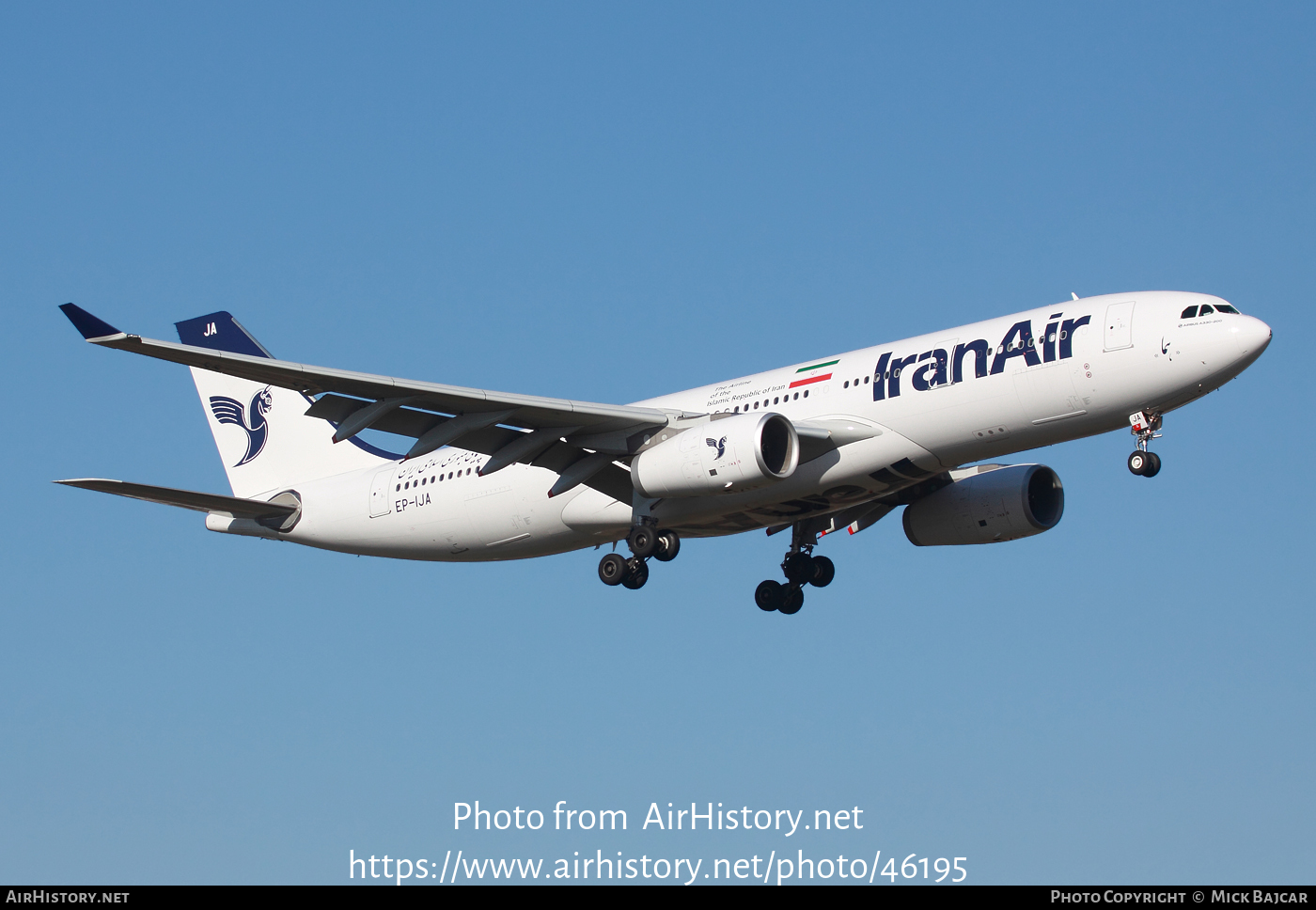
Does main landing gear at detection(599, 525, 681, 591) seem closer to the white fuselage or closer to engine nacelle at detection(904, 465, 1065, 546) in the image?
the white fuselage

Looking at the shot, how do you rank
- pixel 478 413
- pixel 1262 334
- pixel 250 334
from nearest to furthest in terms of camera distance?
pixel 1262 334 < pixel 478 413 < pixel 250 334

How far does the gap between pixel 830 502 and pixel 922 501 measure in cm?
432

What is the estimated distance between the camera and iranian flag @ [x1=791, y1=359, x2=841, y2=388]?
1232 inches

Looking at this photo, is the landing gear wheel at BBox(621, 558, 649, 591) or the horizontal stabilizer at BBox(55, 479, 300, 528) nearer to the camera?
the horizontal stabilizer at BBox(55, 479, 300, 528)

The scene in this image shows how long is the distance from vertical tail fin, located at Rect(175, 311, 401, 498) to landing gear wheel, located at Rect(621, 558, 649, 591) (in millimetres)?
8150

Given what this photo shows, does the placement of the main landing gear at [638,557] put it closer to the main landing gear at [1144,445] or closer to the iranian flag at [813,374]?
the iranian flag at [813,374]

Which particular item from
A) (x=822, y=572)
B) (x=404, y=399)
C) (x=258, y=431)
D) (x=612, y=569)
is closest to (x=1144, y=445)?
(x=822, y=572)

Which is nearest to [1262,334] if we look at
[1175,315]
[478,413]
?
[1175,315]

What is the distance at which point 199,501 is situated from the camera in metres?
34.5

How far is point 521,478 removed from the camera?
33.7 metres

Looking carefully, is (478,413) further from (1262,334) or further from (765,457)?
(1262,334)

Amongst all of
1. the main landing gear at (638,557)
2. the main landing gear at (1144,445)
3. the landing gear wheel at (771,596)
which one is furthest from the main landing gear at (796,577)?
the main landing gear at (1144,445)

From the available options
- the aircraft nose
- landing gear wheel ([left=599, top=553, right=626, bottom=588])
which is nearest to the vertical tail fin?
landing gear wheel ([left=599, top=553, right=626, bottom=588])

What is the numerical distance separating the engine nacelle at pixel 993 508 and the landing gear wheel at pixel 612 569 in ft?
24.2
